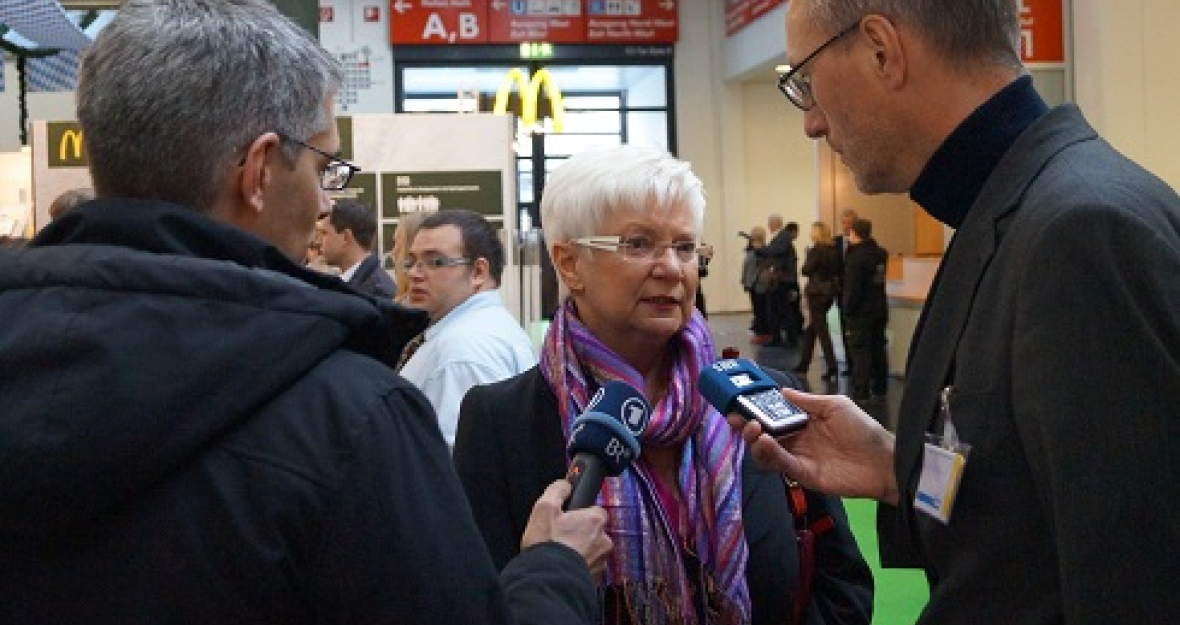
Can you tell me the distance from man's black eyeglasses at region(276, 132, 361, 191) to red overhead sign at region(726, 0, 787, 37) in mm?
18003

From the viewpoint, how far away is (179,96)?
139 centimetres

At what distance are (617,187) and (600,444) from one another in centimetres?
74

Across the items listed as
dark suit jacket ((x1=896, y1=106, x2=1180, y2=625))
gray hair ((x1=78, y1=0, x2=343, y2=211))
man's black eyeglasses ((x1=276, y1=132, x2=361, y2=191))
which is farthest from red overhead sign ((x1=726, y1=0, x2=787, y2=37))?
gray hair ((x1=78, y1=0, x2=343, y2=211))

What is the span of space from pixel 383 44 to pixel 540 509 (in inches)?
827

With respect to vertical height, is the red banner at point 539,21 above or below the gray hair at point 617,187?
above

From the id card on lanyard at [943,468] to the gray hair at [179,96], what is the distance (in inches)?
31.8

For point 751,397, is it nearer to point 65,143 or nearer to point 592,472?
point 592,472

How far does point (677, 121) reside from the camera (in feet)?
75.9

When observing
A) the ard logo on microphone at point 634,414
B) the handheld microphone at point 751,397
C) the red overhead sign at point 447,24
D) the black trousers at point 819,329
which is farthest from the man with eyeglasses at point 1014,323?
the red overhead sign at point 447,24

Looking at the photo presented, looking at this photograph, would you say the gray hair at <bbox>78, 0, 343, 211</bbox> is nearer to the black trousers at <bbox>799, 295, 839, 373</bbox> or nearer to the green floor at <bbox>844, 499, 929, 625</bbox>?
the green floor at <bbox>844, 499, 929, 625</bbox>

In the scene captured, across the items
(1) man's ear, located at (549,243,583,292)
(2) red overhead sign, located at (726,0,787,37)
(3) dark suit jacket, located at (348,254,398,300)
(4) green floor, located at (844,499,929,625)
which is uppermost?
(2) red overhead sign, located at (726,0,787,37)

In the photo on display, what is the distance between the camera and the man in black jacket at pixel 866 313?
13.0 m

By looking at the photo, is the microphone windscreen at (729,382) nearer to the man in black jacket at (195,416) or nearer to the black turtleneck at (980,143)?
the black turtleneck at (980,143)

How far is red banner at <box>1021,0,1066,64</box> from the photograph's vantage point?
34.2 feet
